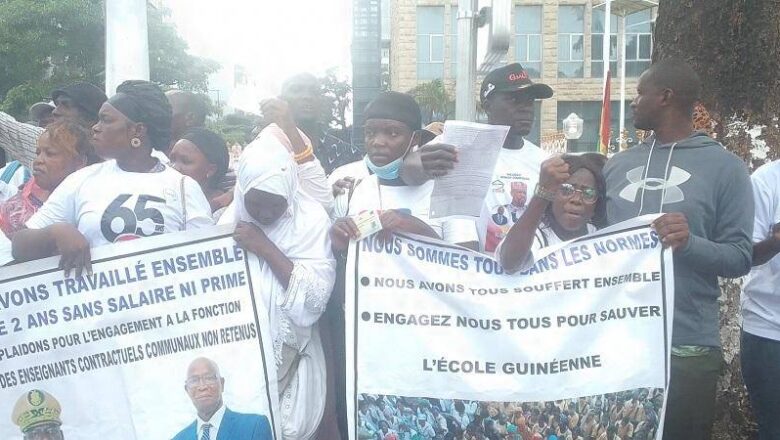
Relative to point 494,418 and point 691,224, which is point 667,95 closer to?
point 691,224

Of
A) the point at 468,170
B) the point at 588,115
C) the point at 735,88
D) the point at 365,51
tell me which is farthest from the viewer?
the point at 588,115

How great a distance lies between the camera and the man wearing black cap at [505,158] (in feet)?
9.86

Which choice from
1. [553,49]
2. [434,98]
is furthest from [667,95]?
[553,49]

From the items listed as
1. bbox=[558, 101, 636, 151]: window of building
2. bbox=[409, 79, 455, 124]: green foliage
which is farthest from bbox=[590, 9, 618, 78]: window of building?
bbox=[409, 79, 455, 124]: green foliage

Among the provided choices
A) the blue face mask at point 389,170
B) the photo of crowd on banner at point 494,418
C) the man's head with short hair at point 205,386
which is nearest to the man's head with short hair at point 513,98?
the blue face mask at point 389,170

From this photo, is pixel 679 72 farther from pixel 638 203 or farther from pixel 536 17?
pixel 536 17

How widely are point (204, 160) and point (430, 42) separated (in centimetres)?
3119

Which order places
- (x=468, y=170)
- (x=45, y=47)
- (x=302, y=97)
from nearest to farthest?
(x=468, y=170) → (x=302, y=97) → (x=45, y=47)

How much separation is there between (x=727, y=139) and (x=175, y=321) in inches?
121

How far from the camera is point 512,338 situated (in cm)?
304

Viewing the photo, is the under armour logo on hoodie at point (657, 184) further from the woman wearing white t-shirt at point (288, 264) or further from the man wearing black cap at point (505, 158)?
the woman wearing white t-shirt at point (288, 264)

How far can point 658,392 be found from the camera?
3055mm

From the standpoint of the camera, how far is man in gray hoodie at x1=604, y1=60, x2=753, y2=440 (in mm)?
3049

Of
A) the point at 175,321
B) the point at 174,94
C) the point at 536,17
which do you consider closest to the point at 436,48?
the point at 536,17
